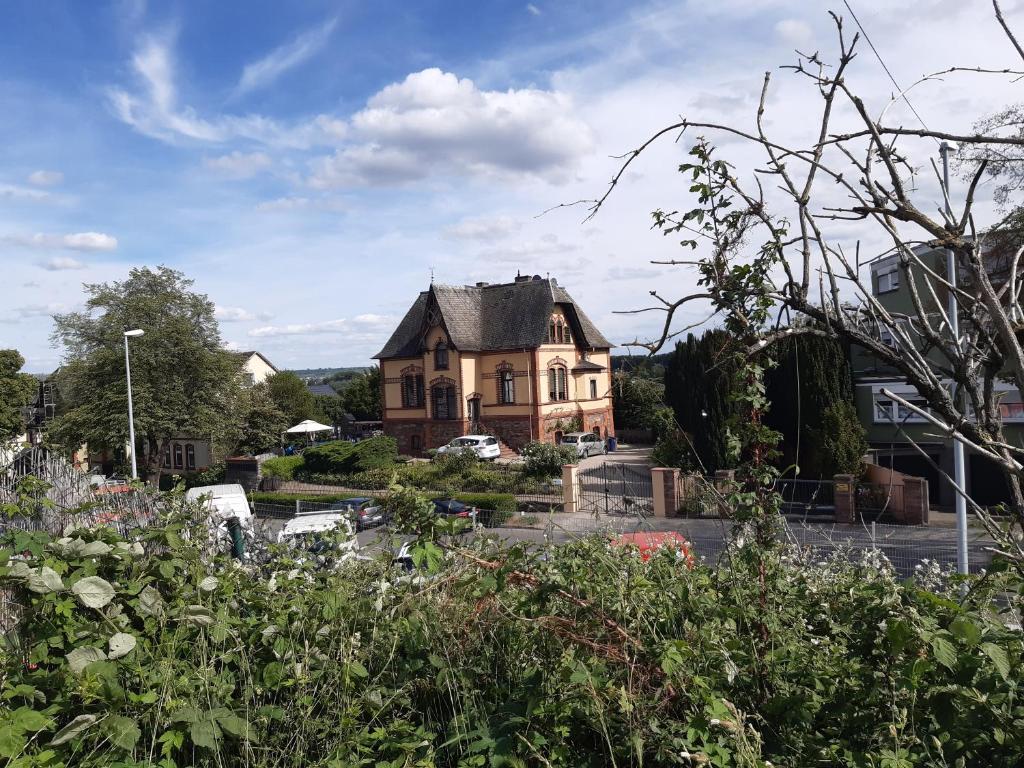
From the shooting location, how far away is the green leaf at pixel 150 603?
2.88m

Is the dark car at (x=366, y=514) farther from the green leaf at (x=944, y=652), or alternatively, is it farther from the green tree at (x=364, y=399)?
the green tree at (x=364, y=399)

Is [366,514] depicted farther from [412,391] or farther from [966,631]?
[412,391]

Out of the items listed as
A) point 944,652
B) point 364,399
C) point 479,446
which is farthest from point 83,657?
point 364,399

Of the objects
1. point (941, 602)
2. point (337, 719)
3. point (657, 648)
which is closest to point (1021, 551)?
point (941, 602)

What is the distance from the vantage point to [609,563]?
2992mm

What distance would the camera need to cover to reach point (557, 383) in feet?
119

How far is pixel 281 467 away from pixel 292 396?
1958cm

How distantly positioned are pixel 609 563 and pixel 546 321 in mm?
32265

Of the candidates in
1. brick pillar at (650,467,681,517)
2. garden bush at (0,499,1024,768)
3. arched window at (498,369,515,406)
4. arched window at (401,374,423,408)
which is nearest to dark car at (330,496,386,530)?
garden bush at (0,499,1024,768)

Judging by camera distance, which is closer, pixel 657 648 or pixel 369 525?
pixel 657 648

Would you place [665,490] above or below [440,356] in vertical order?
below

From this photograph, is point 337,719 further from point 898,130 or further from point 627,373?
point 898,130

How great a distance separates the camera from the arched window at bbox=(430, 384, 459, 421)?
3575cm

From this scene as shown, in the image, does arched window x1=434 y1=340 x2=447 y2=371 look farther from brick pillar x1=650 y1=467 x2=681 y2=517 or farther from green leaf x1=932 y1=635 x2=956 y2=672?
green leaf x1=932 y1=635 x2=956 y2=672
